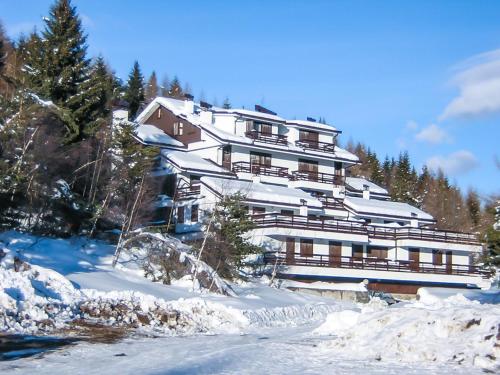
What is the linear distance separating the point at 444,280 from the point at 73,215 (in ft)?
102

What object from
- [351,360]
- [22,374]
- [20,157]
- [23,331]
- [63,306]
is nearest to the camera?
[22,374]

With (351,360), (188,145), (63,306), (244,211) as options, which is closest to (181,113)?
(188,145)

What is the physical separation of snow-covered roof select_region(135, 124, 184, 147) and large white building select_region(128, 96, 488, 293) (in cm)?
17

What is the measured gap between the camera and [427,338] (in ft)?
58.1

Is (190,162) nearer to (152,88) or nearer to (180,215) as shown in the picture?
(180,215)

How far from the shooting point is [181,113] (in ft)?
198

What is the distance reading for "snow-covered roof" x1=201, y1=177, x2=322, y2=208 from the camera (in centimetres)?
4912

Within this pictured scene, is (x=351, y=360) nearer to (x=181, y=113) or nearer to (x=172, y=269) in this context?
(x=172, y=269)

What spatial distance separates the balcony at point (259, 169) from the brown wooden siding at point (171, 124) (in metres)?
4.70

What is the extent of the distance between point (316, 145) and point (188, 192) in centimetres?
1621

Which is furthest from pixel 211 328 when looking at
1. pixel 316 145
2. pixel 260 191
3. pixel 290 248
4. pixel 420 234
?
pixel 316 145

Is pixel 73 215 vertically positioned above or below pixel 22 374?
above

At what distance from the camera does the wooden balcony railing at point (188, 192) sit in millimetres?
50500

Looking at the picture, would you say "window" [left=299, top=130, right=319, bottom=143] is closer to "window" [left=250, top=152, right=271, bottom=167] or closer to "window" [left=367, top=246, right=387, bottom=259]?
"window" [left=250, top=152, right=271, bottom=167]
